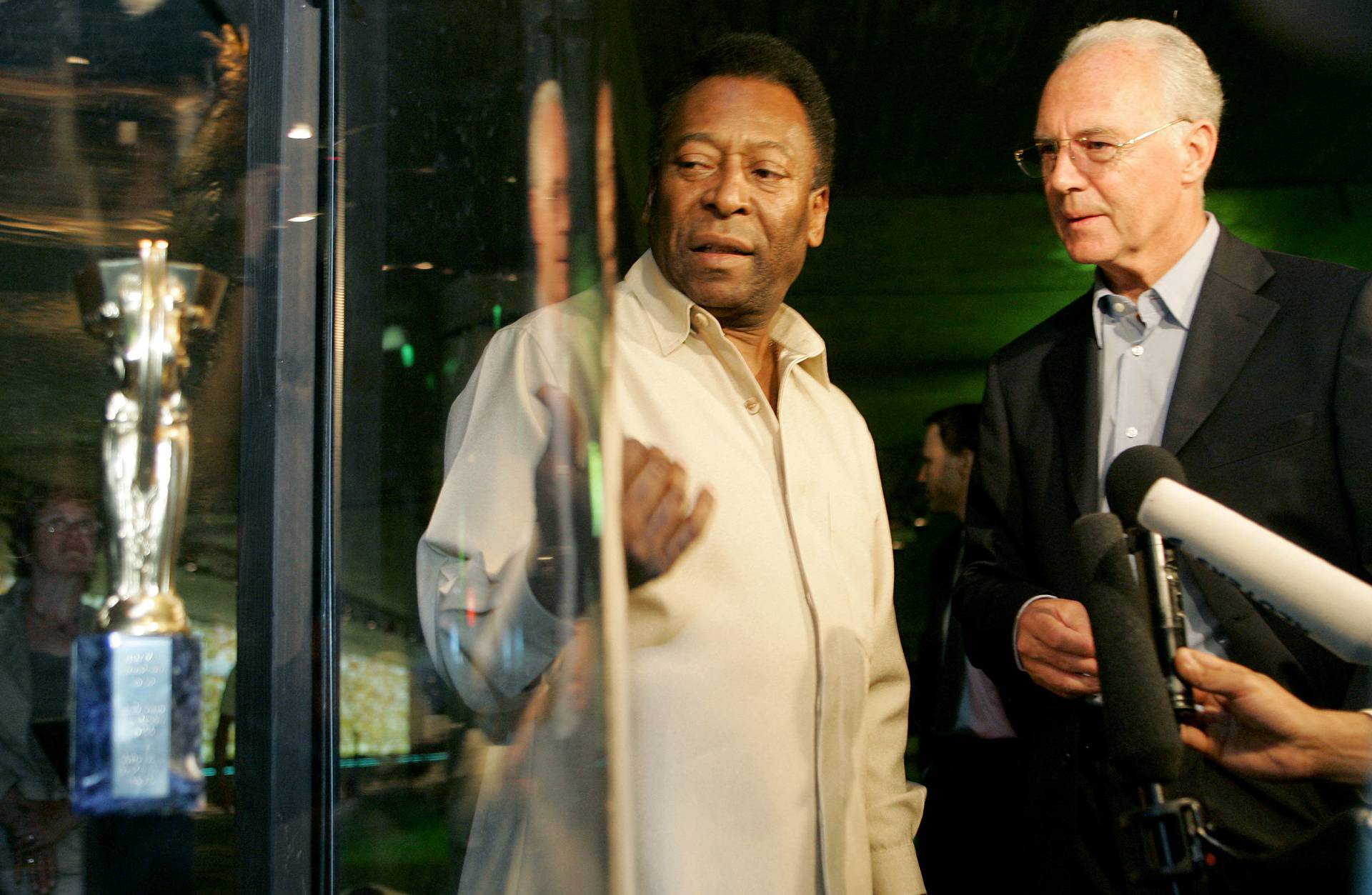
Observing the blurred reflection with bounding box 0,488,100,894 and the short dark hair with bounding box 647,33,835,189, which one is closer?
the blurred reflection with bounding box 0,488,100,894

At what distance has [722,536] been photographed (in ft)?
4.68

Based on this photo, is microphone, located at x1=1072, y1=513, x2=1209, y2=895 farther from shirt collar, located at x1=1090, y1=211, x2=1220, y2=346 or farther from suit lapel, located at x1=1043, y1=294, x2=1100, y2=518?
shirt collar, located at x1=1090, y1=211, x2=1220, y2=346

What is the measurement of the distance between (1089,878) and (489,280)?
105cm

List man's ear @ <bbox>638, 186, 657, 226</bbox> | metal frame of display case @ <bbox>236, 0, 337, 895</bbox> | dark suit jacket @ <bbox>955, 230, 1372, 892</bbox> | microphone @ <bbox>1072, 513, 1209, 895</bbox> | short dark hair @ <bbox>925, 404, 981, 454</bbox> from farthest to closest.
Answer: short dark hair @ <bbox>925, 404, 981, 454</bbox> → man's ear @ <bbox>638, 186, 657, 226</bbox> → dark suit jacket @ <bbox>955, 230, 1372, 892</bbox> → metal frame of display case @ <bbox>236, 0, 337, 895</bbox> → microphone @ <bbox>1072, 513, 1209, 895</bbox>

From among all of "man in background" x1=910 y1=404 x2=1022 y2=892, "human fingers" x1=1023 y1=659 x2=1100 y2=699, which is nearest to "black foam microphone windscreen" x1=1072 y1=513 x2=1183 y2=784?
"human fingers" x1=1023 y1=659 x2=1100 y2=699

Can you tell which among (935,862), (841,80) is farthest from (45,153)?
(841,80)

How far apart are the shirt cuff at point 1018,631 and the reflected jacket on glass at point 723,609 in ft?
0.61

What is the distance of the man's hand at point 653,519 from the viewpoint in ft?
3.31

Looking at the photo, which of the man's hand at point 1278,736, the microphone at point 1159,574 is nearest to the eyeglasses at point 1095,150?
the microphone at point 1159,574

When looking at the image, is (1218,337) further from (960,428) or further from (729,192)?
(960,428)

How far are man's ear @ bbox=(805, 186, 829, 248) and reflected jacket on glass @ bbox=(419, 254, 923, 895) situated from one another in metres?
0.15

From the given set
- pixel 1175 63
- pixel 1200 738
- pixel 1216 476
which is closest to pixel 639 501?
pixel 1200 738

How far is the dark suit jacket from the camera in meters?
1.30

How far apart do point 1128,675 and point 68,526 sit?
0.92 m
